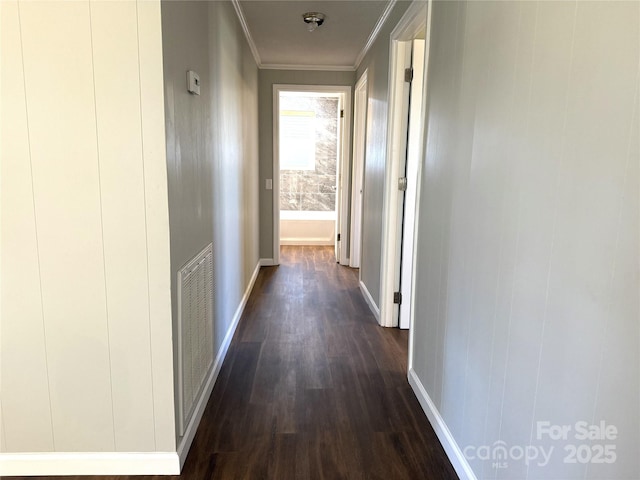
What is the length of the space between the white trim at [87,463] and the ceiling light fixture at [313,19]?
118 inches

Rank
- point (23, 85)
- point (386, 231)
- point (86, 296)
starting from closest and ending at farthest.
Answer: point (23, 85)
point (86, 296)
point (386, 231)

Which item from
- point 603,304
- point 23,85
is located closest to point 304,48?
point 23,85

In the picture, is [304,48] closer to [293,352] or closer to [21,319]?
[293,352]

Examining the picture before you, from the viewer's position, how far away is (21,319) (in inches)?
63.8

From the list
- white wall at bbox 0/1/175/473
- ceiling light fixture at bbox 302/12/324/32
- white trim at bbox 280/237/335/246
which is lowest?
white trim at bbox 280/237/335/246

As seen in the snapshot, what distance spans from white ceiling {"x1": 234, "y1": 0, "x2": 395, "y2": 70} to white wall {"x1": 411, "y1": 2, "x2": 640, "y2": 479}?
1.41 m

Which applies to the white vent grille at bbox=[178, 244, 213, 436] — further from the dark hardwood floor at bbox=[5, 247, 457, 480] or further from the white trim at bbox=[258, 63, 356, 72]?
the white trim at bbox=[258, 63, 356, 72]

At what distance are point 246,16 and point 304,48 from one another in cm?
104

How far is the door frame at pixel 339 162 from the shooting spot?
5152 mm

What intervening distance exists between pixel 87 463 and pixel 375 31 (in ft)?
11.5

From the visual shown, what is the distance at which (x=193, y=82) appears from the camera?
186 centimetres

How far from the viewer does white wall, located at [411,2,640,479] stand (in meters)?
0.92

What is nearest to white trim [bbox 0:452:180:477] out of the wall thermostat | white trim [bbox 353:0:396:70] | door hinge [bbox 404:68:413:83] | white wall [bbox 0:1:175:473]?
white wall [bbox 0:1:175:473]

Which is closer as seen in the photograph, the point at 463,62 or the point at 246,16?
the point at 463,62
